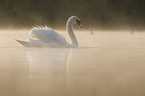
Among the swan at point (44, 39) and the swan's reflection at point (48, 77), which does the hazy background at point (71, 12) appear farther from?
the swan's reflection at point (48, 77)

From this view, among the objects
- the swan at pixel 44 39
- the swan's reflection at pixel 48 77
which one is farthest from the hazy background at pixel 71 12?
the swan's reflection at pixel 48 77

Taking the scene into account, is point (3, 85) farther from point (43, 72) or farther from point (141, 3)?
point (141, 3)

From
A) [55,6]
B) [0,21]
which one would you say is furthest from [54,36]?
[55,6]

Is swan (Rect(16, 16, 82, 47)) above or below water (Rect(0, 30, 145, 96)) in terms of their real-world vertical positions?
above

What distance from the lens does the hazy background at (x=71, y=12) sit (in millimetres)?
35406

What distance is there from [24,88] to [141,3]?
3415 centimetres

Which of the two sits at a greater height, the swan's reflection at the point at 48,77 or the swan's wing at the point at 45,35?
the swan's wing at the point at 45,35

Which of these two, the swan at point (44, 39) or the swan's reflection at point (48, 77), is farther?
the swan at point (44, 39)

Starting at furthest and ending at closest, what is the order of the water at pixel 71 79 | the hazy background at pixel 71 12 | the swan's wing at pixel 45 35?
the hazy background at pixel 71 12
the swan's wing at pixel 45 35
the water at pixel 71 79

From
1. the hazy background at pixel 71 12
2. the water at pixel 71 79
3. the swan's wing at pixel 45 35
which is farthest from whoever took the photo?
the hazy background at pixel 71 12

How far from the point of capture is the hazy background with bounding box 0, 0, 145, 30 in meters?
35.4

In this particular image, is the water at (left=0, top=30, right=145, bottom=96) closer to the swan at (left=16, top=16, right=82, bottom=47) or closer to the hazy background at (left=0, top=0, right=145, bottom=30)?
the swan at (left=16, top=16, right=82, bottom=47)

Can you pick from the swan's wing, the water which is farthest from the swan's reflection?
the swan's wing

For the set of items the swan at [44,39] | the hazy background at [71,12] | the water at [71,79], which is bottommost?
the water at [71,79]
